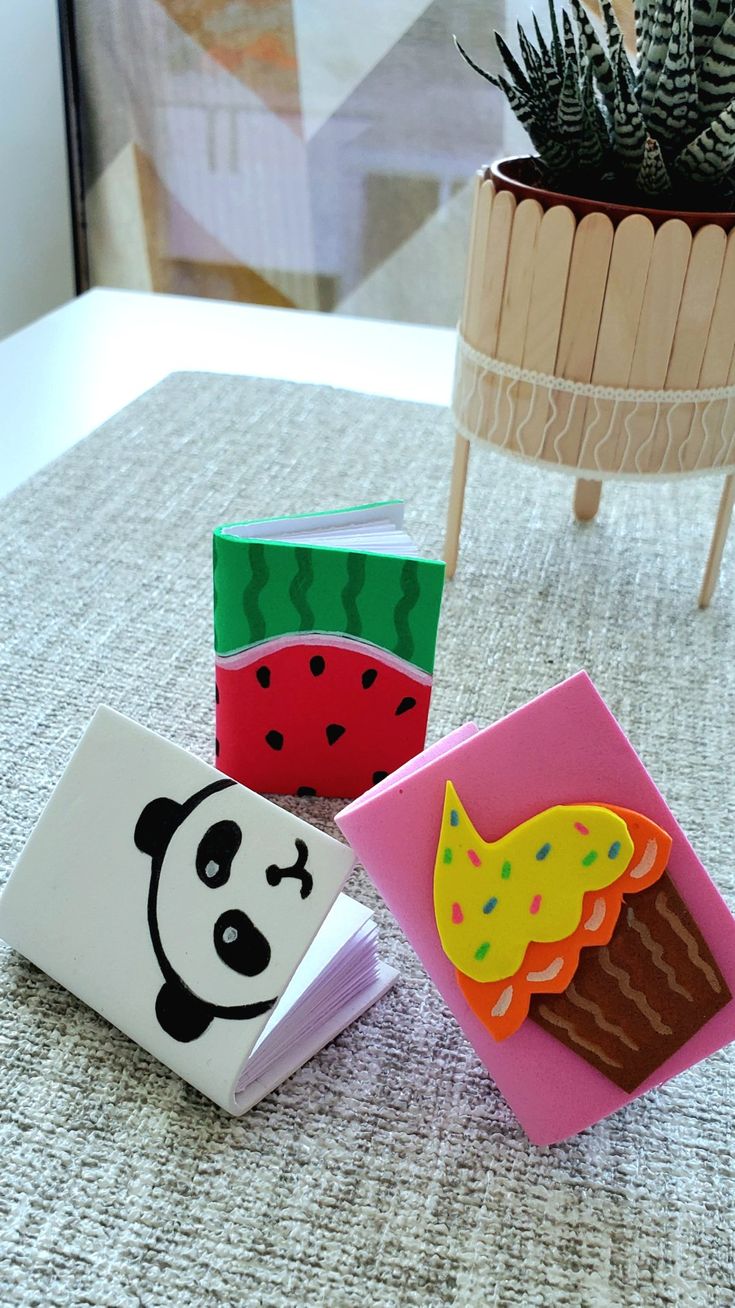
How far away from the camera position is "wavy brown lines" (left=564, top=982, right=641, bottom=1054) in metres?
0.71

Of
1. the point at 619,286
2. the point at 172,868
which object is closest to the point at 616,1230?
the point at 172,868

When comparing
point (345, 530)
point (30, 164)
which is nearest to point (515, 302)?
point (345, 530)

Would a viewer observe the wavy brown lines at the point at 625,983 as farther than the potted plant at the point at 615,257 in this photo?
No

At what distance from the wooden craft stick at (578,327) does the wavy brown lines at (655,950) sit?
61 centimetres

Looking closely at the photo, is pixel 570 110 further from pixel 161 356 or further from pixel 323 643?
pixel 161 356

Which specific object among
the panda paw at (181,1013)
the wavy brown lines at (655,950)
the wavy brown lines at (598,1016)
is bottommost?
the panda paw at (181,1013)

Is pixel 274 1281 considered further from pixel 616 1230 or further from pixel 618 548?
pixel 618 548

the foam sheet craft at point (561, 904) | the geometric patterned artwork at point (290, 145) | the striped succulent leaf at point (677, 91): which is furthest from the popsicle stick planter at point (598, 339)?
the geometric patterned artwork at point (290, 145)

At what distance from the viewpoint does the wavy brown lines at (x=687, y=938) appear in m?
0.71

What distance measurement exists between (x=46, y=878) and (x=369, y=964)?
23 centimetres

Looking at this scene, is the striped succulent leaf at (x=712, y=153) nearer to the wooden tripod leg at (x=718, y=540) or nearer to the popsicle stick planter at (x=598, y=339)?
the popsicle stick planter at (x=598, y=339)

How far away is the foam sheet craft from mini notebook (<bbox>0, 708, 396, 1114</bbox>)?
0.19 ft

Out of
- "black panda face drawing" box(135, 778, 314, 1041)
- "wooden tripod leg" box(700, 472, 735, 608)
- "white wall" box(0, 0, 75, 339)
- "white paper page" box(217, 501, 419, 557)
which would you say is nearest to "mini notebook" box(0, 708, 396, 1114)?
"black panda face drawing" box(135, 778, 314, 1041)

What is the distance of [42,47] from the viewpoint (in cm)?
228
